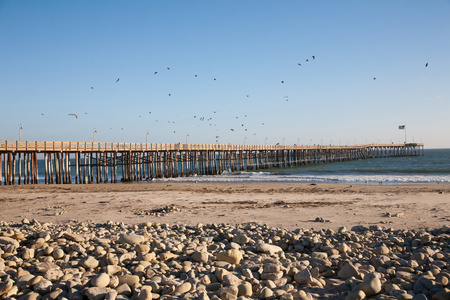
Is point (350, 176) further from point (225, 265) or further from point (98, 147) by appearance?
point (225, 265)

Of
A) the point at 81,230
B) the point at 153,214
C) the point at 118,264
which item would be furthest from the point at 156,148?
the point at 118,264

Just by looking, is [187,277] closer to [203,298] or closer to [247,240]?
[203,298]

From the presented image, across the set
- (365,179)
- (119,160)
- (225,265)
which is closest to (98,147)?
(119,160)

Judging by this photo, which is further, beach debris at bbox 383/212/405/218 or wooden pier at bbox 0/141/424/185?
wooden pier at bbox 0/141/424/185

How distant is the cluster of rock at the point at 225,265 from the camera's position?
4.95 meters

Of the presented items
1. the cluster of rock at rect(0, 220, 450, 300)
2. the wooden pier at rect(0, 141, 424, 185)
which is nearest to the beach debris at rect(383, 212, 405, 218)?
the cluster of rock at rect(0, 220, 450, 300)

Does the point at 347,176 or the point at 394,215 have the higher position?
the point at 394,215

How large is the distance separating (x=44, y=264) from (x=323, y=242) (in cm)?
495

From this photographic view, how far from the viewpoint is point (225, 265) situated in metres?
6.10

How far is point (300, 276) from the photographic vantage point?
5.55 meters

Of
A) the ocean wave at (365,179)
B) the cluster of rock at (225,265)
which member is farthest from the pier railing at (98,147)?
the cluster of rock at (225,265)

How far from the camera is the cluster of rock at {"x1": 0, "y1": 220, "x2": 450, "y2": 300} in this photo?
4.95 m

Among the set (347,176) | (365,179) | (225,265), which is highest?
(225,265)

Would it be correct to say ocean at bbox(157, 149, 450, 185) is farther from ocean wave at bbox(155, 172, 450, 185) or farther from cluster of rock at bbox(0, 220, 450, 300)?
cluster of rock at bbox(0, 220, 450, 300)
